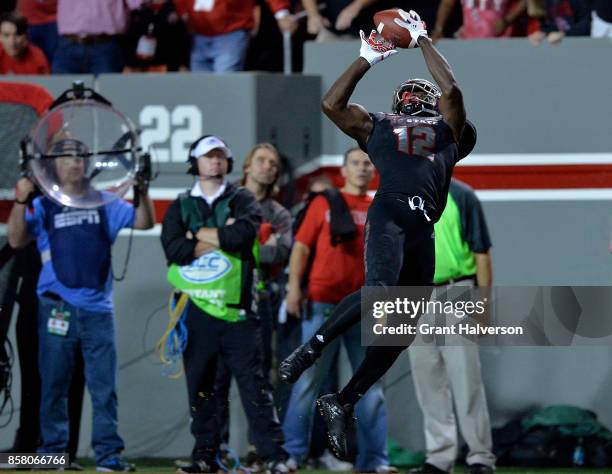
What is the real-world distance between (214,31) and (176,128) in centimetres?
95

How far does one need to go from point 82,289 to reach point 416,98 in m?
3.02

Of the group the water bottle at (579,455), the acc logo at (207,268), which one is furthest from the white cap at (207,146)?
the water bottle at (579,455)

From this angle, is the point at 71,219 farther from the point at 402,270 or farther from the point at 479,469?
the point at 479,469

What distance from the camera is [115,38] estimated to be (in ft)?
39.0

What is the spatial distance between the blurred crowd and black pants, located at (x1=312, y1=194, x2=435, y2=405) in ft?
10.8

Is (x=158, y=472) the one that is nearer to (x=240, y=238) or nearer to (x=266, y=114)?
(x=240, y=238)

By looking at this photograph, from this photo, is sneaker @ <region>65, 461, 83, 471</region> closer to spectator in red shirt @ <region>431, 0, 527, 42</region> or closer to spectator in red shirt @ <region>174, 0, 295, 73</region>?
spectator in red shirt @ <region>174, 0, 295, 73</region>

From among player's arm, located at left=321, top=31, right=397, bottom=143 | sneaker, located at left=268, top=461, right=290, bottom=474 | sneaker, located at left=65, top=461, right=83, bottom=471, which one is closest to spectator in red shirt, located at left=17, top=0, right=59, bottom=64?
sneaker, located at left=65, top=461, right=83, bottom=471

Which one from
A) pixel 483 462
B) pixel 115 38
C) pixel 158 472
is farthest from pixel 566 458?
pixel 115 38

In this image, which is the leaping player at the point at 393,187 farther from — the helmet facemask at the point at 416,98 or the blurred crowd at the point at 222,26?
the blurred crowd at the point at 222,26

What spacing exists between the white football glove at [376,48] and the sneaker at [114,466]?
355 centimetres

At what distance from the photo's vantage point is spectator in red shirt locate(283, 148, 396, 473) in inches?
408

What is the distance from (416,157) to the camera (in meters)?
8.46

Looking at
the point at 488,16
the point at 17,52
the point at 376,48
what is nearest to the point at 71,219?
the point at 17,52
